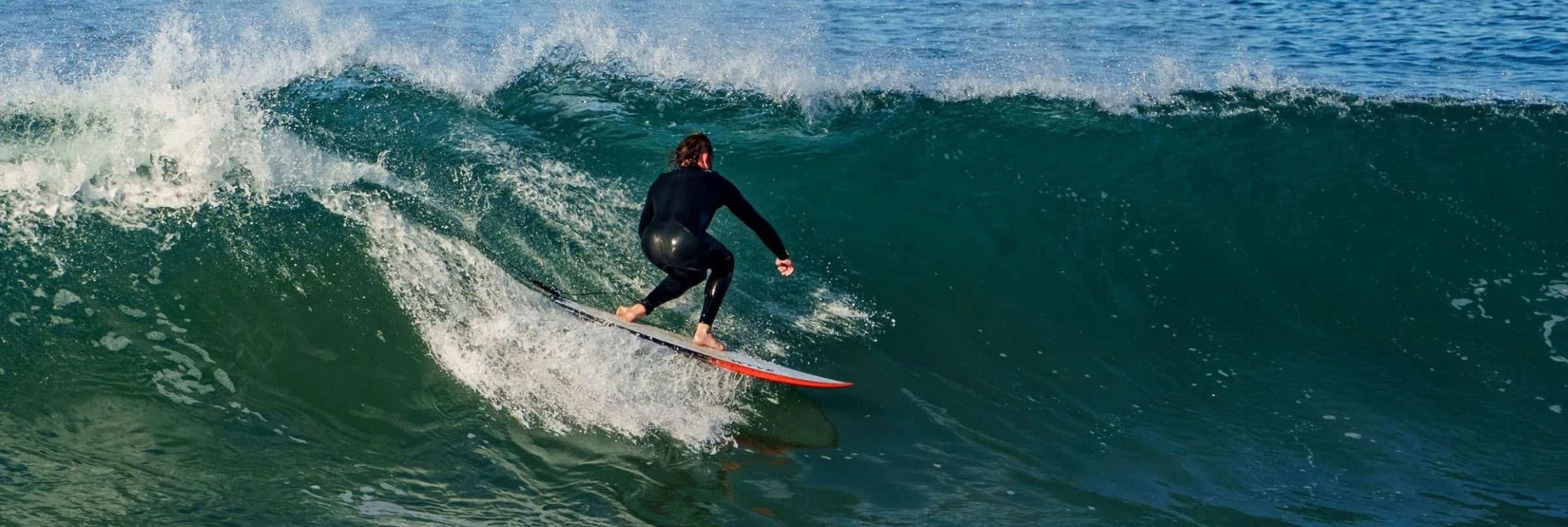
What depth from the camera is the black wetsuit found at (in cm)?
662

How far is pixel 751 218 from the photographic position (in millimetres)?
6723

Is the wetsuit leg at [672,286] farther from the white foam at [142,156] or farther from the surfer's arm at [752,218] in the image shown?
the white foam at [142,156]

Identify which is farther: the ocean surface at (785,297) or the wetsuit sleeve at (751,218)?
the wetsuit sleeve at (751,218)

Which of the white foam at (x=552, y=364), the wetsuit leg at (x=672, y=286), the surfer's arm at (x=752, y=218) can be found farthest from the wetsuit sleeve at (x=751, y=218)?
the white foam at (x=552, y=364)

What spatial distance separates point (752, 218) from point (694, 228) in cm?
34

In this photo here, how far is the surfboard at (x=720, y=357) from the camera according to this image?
21.3 ft

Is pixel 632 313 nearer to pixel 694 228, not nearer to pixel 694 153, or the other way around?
pixel 694 228

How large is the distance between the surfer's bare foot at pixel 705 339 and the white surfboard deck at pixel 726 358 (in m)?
0.04

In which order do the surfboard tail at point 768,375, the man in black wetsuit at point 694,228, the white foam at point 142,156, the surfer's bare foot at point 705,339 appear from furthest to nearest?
the white foam at point 142,156 < the surfer's bare foot at point 705,339 < the man in black wetsuit at point 694,228 < the surfboard tail at point 768,375

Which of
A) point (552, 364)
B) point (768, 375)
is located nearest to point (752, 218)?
point (768, 375)

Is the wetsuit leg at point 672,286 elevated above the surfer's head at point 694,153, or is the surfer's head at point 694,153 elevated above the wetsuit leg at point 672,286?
the surfer's head at point 694,153

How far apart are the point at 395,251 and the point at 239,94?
97.0 inches

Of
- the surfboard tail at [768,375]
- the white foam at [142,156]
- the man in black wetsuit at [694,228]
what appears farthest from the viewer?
the white foam at [142,156]

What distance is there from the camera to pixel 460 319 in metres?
Result: 6.98
